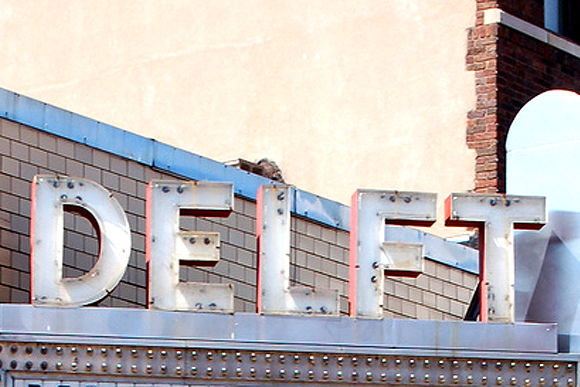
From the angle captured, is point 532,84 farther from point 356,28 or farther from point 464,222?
point 464,222

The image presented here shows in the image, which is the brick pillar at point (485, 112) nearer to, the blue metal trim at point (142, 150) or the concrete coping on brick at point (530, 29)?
the concrete coping on brick at point (530, 29)

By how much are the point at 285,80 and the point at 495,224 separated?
9.18 metres

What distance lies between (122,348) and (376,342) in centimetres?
193

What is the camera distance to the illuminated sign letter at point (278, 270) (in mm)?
13867

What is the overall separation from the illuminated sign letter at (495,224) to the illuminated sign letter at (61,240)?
2629mm

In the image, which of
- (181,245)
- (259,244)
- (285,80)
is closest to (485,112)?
(285,80)

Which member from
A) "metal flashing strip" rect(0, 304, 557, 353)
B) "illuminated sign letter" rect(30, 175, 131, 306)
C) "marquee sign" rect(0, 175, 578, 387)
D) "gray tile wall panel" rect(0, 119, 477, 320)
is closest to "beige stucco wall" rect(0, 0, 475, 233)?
"gray tile wall panel" rect(0, 119, 477, 320)

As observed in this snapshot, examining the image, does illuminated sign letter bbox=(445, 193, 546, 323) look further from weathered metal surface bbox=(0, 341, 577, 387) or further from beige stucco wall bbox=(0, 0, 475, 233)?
beige stucco wall bbox=(0, 0, 475, 233)

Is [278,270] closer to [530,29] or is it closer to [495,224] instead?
[495,224]

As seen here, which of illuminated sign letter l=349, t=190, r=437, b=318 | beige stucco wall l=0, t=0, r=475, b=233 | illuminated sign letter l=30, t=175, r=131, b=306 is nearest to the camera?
illuminated sign letter l=30, t=175, r=131, b=306

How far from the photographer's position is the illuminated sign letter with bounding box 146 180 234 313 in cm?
1367

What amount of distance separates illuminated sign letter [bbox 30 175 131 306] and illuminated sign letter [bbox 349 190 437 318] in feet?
5.82

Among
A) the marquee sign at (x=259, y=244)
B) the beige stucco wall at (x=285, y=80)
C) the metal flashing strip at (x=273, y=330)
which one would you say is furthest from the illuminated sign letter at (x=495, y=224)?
the beige stucco wall at (x=285, y=80)

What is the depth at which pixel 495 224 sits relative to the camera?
1440 cm
